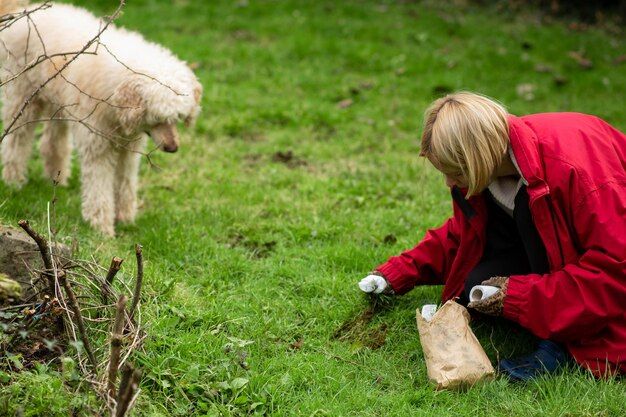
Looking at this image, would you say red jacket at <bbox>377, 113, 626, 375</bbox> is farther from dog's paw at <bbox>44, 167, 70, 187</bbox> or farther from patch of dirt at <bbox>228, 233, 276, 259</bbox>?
dog's paw at <bbox>44, 167, 70, 187</bbox>

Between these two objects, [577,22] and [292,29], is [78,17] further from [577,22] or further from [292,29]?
[577,22]

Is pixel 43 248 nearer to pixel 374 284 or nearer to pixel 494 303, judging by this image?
pixel 374 284

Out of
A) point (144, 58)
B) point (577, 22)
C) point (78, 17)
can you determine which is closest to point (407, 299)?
point (144, 58)

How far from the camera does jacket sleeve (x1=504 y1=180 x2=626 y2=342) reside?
3.37 m

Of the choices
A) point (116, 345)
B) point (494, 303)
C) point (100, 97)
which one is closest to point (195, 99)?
point (100, 97)

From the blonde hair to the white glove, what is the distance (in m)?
0.86

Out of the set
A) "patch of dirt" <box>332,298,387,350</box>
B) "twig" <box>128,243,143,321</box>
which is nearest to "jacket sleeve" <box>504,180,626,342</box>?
"patch of dirt" <box>332,298,387,350</box>

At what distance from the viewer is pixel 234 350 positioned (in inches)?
145

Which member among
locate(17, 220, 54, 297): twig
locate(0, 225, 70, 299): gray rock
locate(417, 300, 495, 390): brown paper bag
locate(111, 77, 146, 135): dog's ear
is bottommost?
locate(417, 300, 495, 390): brown paper bag

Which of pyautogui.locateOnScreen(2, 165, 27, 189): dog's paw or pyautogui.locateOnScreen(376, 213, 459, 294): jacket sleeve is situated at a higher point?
pyautogui.locateOnScreen(2, 165, 27, 189): dog's paw

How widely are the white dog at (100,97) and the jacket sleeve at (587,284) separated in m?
2.61

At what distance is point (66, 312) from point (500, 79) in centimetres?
722

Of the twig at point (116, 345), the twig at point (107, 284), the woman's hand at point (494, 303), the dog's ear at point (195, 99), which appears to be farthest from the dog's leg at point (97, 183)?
the woman's hand at point (494, 303)

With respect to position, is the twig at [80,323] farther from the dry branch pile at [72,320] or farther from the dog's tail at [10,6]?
the dog's tail at [10,6]
